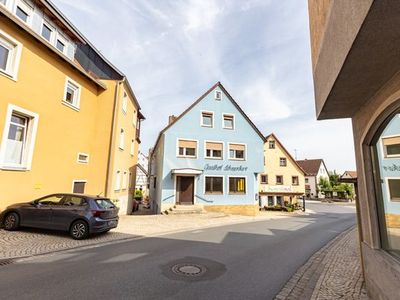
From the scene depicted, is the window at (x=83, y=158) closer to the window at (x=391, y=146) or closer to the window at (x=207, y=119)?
the window at (x=207, y=119)

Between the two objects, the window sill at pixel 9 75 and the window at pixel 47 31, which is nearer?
the window sill at pixel 9 75

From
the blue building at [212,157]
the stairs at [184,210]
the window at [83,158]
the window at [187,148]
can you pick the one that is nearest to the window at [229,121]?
the blue building at [212,157]

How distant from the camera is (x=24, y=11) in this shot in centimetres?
1153

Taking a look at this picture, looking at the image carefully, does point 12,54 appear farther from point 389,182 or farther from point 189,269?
point 389,182

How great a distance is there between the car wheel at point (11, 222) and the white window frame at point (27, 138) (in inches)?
78.4

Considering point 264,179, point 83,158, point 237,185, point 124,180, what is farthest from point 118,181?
point 264,179

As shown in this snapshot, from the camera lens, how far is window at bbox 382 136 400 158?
163 inches

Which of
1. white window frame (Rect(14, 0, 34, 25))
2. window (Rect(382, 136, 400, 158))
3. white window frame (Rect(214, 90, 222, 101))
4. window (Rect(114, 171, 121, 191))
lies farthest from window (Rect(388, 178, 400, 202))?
white window frame (Rect(214, 90, 222, 101))

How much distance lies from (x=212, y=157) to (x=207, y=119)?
379cm

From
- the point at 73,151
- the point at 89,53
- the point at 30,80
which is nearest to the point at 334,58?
the point at 30,80

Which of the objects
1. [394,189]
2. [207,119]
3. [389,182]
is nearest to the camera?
[394,189]

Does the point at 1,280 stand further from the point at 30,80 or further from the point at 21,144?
the point at 30,80

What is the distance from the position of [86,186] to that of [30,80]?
6962 millimetres

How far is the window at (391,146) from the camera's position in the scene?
13.6ft
